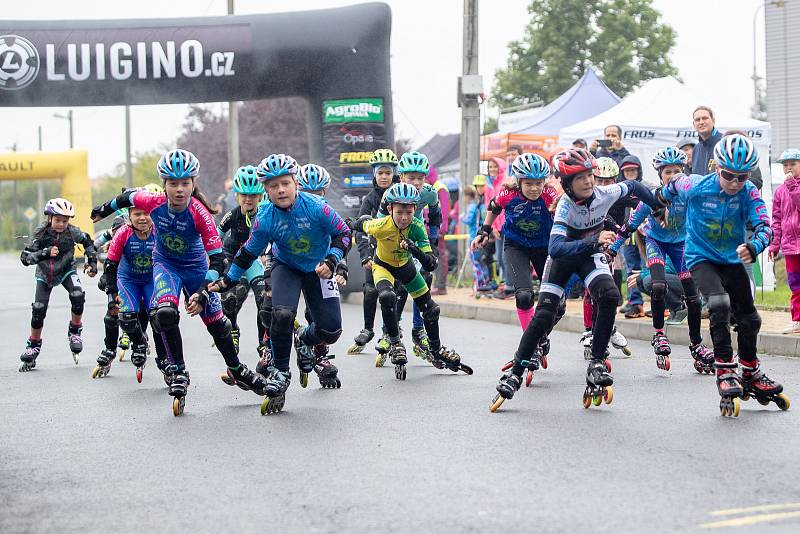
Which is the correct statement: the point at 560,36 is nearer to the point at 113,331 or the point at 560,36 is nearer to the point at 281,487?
the point at 113,331

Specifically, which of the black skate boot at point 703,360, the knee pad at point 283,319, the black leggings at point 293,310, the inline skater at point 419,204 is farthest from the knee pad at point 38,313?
the black skate boot at point 703,360

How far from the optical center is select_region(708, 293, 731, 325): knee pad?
8.73m

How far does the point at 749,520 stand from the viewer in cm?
556

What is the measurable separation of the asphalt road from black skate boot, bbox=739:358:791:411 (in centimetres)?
11

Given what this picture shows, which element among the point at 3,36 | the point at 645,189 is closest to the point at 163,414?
the point at 645,189

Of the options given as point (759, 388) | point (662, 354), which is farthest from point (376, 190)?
point (759, 388)

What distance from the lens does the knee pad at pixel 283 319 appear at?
371 inches

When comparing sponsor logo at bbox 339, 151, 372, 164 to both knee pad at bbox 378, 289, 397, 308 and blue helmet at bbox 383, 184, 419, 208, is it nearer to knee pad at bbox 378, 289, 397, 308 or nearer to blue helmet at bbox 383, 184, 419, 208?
knee pad at bbox 378, 289, 397, 308

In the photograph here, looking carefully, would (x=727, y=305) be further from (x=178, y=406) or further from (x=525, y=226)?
(x=178, y=406)

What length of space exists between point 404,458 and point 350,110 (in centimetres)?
1491

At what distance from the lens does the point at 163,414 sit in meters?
9.46

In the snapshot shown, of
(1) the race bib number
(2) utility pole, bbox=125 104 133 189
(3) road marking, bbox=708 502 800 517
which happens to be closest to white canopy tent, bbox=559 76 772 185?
(1) the race bib number

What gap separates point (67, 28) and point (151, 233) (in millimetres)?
10249

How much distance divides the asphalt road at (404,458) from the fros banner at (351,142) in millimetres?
10701
